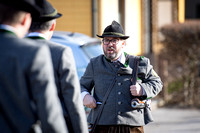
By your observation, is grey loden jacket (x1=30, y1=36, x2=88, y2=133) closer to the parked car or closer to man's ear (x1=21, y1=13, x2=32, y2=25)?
man's ear (x1=21, y1=13, x2=32, y2=25)

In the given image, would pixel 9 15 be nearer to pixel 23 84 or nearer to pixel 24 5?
pixel 24 5

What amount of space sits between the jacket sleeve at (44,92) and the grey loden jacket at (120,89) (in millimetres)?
1927

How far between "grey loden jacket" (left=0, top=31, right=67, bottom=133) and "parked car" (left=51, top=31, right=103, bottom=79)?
3.61 meters

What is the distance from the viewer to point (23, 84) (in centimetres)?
236

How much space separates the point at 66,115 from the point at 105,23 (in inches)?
325

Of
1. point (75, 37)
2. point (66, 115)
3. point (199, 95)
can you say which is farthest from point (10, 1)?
point (199, 95)

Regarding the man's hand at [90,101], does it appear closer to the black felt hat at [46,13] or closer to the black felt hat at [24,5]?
A: the black felt hat at [46,13]

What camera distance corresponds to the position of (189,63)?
38.9ft

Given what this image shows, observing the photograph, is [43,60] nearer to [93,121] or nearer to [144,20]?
[93,121]

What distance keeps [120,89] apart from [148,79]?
0.33 meters

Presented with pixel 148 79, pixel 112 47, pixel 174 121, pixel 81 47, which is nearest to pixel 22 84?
pixel 112 47

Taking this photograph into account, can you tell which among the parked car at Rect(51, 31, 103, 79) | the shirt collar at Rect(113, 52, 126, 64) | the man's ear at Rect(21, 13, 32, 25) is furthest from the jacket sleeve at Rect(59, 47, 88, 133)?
the parked car at Rect(51, 31, 103, 79)

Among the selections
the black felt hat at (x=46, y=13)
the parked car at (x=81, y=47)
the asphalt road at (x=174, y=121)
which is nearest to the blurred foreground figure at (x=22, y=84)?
the black felt hat at (x=46, y=13)

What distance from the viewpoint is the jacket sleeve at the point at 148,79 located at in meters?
4.41
